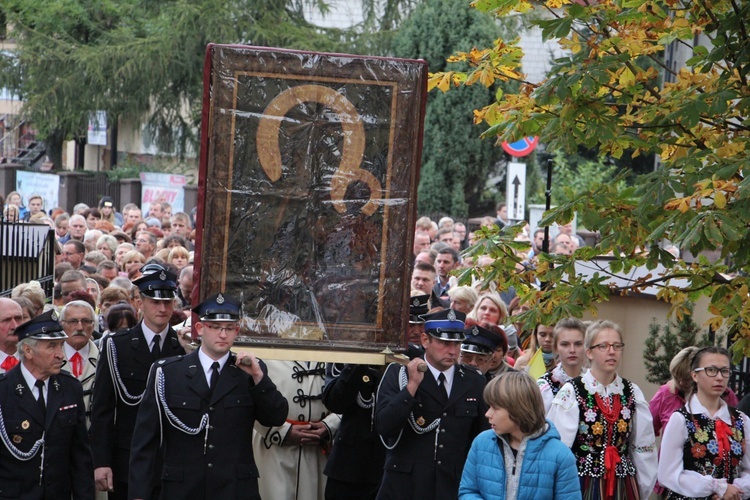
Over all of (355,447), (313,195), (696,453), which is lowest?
(355,447)

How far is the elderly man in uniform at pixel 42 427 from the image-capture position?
7.38m

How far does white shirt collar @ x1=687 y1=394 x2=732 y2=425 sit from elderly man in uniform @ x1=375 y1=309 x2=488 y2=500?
58.6 inches

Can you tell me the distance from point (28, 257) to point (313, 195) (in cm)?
743

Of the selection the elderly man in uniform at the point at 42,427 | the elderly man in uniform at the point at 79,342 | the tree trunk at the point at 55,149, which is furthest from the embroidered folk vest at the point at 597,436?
the tree trunk at the point at 55,149

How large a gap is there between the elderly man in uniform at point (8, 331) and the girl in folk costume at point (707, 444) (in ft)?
13.9

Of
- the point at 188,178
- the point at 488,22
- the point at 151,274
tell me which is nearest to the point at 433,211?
the point at 488,22

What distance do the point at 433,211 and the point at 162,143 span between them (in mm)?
10070

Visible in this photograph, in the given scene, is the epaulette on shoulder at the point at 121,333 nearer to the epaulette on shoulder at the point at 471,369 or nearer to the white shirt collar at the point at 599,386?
the epaulette on shoulder at the point at 471,369

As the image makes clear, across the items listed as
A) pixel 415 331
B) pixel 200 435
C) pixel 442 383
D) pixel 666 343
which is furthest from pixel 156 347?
pixel 666 343

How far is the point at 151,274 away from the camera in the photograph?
28.5 feet

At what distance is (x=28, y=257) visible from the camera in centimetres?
1395

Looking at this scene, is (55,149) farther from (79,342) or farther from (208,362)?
(208,362)

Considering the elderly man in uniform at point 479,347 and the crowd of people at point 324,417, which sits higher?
the elderly man in uniform at point 479,347

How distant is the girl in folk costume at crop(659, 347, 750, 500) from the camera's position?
8023 mm
